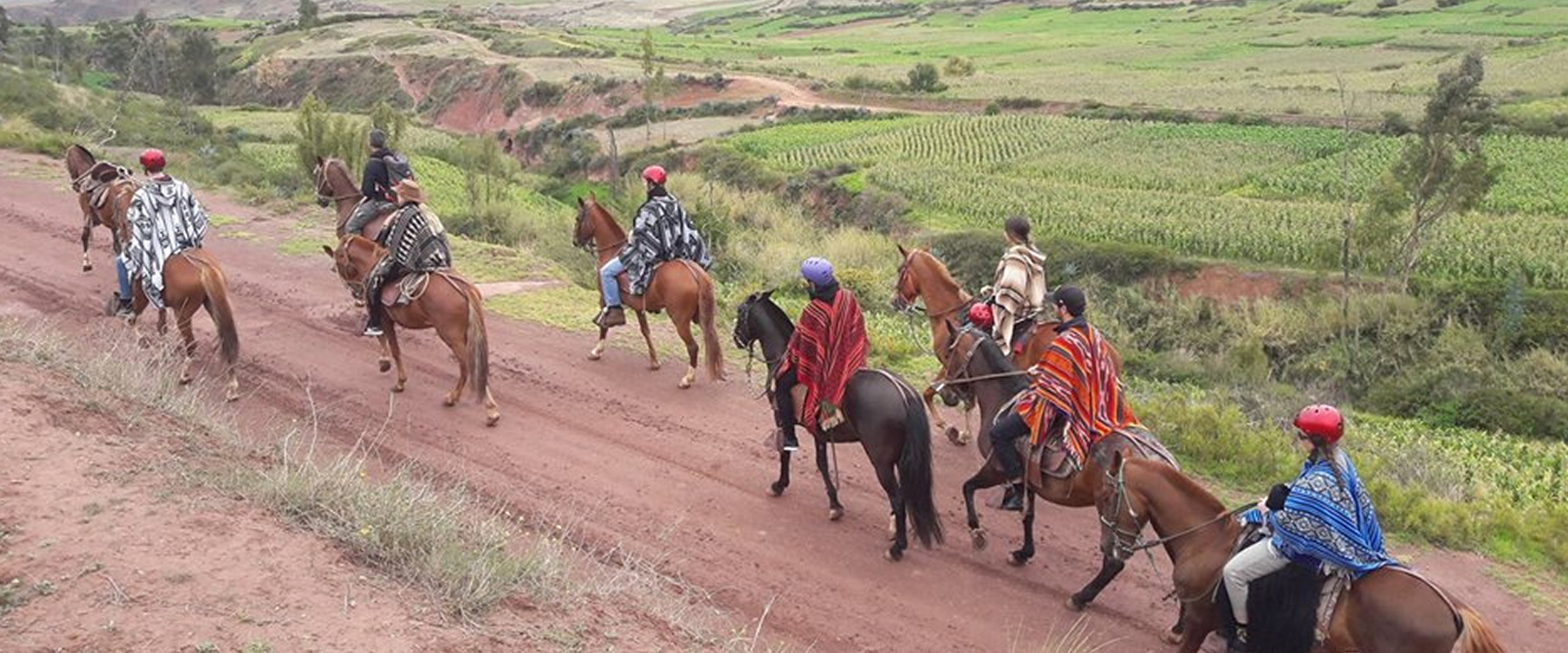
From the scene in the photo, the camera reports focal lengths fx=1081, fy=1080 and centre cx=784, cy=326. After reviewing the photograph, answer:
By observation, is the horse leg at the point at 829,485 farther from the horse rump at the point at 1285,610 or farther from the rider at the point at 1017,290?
the horse rump at the point at 1285,610

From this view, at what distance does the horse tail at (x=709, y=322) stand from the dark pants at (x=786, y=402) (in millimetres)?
2360

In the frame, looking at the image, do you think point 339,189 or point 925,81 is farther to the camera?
point 925,81

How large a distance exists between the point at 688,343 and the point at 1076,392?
5.35m

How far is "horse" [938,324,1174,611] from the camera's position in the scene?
765 centimetres

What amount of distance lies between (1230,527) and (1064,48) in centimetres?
8431

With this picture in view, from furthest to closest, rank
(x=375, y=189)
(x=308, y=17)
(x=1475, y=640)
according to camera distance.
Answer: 1. (x=308, y=17)
2. (x=375, y=189)
3. (x=1475, y=640)

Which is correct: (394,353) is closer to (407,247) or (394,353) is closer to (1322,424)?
(407,247)

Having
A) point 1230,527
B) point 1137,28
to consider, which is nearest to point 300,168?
point 1230,527

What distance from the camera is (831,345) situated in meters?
8.51

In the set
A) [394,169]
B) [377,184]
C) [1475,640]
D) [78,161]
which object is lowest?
[1475,640]

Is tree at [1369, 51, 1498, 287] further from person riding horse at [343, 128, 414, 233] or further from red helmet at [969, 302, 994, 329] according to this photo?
person riding horse at [343, 128, 414, 233]

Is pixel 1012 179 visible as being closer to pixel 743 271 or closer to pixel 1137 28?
pixel 743 271

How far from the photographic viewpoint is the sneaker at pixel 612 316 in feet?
40.4

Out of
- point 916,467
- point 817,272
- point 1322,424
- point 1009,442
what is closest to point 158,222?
point 817,272
